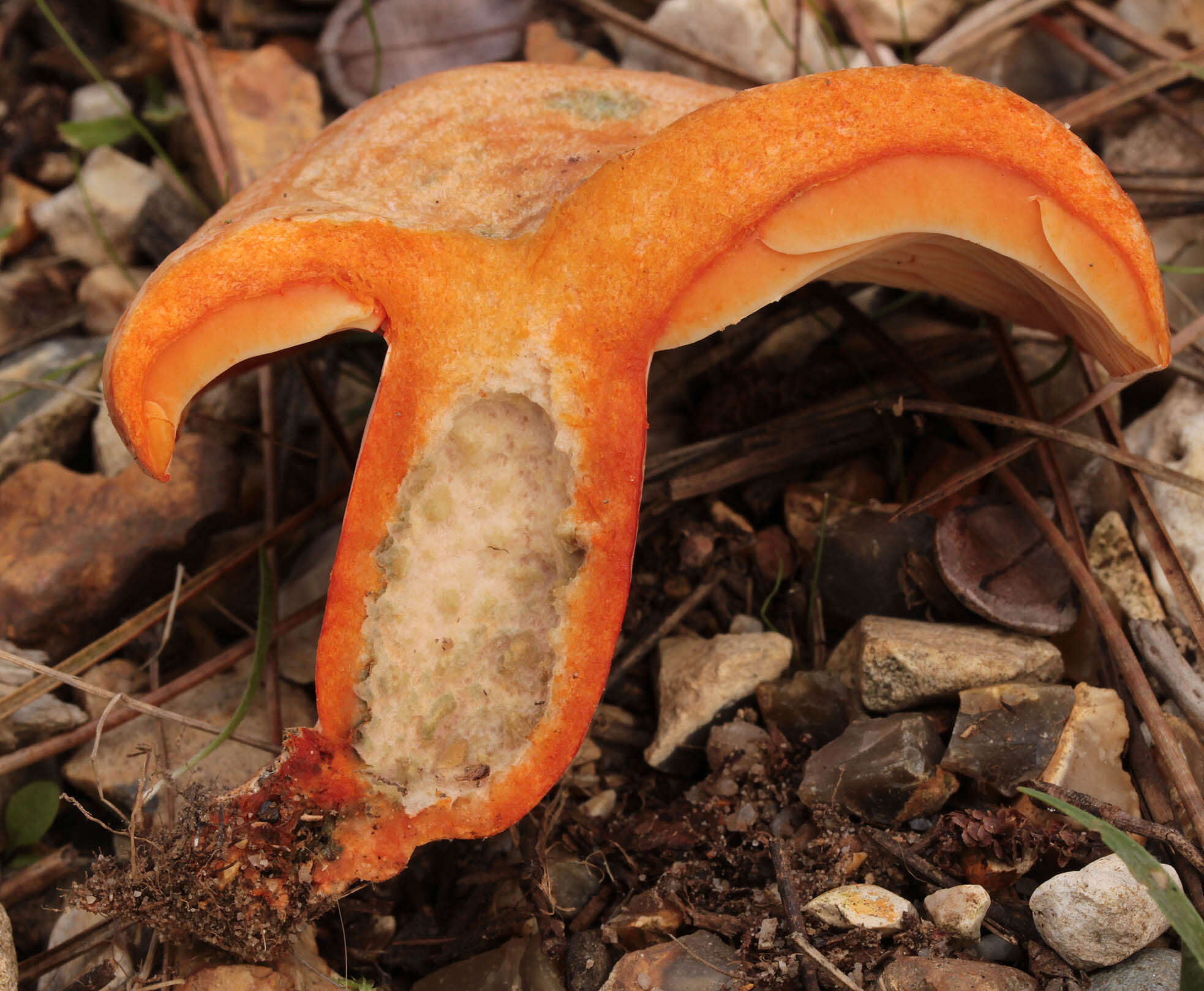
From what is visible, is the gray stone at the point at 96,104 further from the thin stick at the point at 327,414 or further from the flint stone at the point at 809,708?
the flint stone at the point at 809,708

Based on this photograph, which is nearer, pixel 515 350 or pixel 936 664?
pixel 515 350

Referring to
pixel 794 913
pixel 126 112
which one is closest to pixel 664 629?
pixel 794 913

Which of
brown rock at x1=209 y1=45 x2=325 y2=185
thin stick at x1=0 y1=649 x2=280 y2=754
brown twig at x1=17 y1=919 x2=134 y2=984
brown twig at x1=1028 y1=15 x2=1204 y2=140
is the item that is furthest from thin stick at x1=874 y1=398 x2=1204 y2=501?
brown rock at x1=209 y1=45 x2=325 y2=185

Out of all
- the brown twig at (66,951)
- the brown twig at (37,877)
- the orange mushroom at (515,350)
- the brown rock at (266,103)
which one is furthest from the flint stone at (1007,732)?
the brown rock at (266,103)

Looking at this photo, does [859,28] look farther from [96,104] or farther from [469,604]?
[96,104]

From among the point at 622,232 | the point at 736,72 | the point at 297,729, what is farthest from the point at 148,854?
the point at 736,72

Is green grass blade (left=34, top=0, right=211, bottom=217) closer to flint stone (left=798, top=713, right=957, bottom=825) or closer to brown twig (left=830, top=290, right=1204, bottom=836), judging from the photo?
brown twig (left=830, top=290, right=1204, bottom=836)

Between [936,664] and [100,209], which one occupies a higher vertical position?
[100,209]
